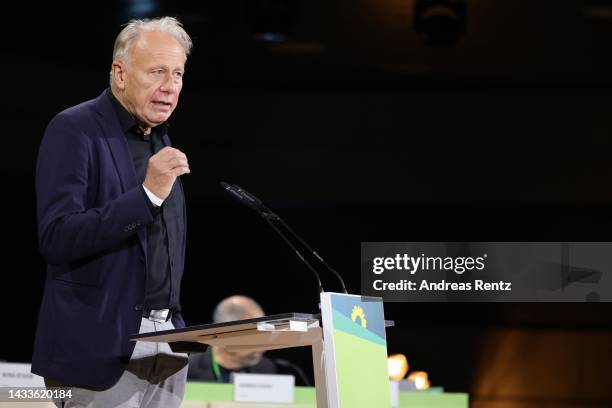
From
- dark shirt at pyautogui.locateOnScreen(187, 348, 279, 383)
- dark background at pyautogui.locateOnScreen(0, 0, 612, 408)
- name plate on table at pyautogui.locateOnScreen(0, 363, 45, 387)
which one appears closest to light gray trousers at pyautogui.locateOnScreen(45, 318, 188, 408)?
name plate on table at pyautogui.locateOnScreen(0, 363, 45, 387)

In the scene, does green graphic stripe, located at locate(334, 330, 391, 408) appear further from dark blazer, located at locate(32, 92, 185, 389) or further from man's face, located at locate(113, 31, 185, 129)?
man's face, located at locate(113, 31, 185, 129)

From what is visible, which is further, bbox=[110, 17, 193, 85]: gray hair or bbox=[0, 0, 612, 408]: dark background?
bbox=[0, 0, 612, 408]: dark background

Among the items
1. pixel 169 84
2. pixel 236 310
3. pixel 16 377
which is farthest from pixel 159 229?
pixel 236 310

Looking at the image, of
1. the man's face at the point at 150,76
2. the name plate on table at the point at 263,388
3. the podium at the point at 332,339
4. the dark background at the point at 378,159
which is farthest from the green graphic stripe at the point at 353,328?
the dark background at the point at 378,159

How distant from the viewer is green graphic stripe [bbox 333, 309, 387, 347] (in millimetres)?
1812

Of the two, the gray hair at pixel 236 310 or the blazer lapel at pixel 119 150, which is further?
the gray hair at pixel 236 310

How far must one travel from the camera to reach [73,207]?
178 cm

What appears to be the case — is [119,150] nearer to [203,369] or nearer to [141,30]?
[141,30]

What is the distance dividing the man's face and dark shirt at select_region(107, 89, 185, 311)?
0.03 meters

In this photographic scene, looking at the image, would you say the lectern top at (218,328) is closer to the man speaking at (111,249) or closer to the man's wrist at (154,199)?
the man speaking at (111,249)

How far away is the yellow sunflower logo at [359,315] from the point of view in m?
1.89

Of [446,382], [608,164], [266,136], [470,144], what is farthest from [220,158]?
[608,164]

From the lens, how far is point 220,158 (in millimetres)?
7762

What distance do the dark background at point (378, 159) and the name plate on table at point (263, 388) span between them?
3253 millimetres
